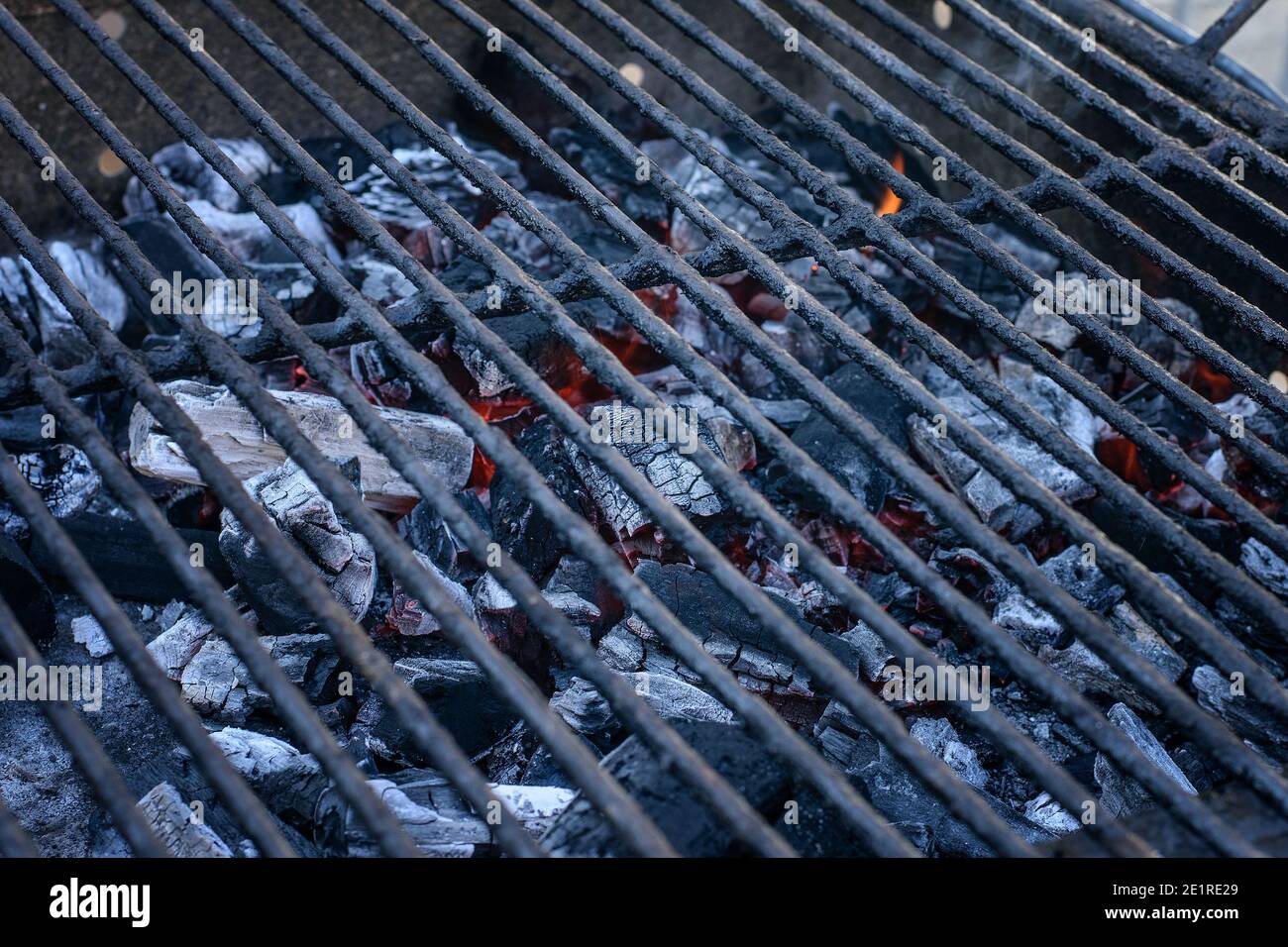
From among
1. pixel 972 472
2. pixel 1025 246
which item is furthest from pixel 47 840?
pixel 1025 246

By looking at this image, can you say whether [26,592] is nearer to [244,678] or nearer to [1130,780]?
[244,678]

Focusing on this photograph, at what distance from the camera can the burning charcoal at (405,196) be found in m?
3.62

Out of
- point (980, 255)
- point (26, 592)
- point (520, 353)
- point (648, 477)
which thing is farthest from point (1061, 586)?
point (26, 592)

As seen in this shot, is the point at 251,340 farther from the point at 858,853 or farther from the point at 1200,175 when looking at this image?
the point at 1200,175

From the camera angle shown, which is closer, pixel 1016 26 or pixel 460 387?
pixel 460 387

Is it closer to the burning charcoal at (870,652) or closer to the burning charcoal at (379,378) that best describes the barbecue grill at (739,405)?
the burning charcoal at (870,652)

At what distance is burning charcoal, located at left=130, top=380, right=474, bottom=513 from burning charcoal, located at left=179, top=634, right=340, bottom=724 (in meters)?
0.56

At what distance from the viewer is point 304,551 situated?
247cm

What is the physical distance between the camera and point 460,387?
3.10 metres

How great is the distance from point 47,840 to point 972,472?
9.08ft

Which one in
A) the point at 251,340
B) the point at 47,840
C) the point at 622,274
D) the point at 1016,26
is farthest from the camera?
the point at 1016,26

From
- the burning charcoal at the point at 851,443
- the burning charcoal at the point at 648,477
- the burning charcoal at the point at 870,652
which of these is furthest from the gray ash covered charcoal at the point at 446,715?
the burning charcoal at the point at 851,443

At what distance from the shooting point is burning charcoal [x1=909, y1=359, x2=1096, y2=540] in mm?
2893
